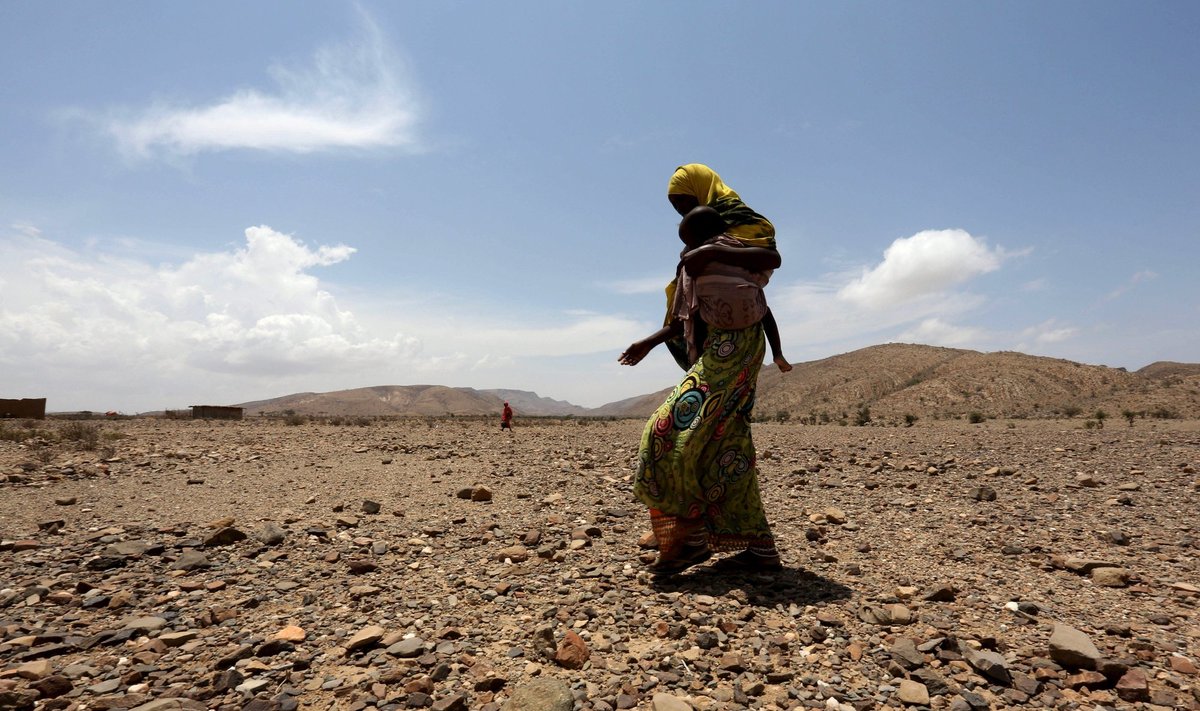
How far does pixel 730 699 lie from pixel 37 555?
16.3 feet

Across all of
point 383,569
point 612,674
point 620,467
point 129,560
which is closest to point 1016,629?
point 612,674

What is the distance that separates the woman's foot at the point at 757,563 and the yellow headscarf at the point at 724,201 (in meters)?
2.08

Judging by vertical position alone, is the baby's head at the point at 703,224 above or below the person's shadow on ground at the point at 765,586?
above

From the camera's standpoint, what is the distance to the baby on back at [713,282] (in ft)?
12.2

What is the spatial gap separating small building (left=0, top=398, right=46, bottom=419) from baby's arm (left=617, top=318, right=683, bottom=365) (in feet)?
91.8

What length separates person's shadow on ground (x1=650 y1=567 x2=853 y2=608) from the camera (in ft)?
10.6

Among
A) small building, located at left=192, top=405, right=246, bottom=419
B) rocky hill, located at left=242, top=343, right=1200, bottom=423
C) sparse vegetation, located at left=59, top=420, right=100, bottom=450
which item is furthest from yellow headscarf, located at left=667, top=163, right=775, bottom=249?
small building, located at left=192, top=405, right=246, bottom=419

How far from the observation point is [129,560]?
397 centimetres

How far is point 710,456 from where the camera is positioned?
3725mm

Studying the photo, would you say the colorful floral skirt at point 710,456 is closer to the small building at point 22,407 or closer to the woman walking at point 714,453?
the woman walking at point 714,453

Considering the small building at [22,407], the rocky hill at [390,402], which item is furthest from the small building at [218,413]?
the rocky hill at [390,402]

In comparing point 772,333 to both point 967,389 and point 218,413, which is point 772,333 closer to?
point 218,413

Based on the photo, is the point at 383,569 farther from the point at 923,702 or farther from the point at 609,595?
the point at 923,702

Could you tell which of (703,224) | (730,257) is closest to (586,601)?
(730,257)
